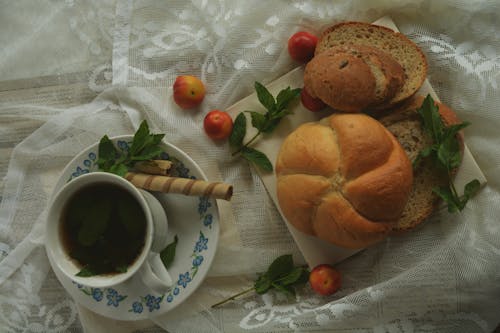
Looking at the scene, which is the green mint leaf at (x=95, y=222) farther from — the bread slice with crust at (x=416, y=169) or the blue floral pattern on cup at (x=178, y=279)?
the bread slice with crust at (x=416, y=169)

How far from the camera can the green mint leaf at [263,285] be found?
1.43 metres

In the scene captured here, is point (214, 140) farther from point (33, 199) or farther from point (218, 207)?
point (33, 199)

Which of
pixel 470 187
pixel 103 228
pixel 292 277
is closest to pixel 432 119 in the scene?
pixel 470 187

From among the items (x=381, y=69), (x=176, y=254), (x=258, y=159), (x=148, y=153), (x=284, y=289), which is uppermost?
(x=381, y=69)

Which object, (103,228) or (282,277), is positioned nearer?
(103,228)

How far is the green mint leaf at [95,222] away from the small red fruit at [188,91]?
40 cm

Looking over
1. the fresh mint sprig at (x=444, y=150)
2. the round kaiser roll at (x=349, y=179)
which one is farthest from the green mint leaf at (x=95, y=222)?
the fresh mint sprig at (x=444, y=150)

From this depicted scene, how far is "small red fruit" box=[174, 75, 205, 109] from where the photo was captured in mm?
1438

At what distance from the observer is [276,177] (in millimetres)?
1406

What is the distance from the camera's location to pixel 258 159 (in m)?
1.44

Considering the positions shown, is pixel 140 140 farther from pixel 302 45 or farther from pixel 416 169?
pixel 416 169

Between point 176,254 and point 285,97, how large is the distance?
53cm

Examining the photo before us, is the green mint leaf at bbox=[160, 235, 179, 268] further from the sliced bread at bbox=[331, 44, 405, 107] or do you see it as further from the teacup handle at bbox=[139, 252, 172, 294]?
the sliced bread at bbox=[331, 44, 405, 107]

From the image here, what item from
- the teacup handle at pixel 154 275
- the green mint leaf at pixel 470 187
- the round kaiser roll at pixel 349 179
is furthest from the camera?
the green mint leaf at pixel 470 187
